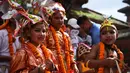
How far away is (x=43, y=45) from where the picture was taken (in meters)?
4.27

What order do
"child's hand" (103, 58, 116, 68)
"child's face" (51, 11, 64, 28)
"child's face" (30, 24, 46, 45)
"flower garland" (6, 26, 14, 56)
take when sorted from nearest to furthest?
1. "child's face" (30, 24, 46, 45)
2. "child's hand" (103, 58, 116, 68)
3. "flower garland" (6, 26, 14, 56)
4. "child's face" (51, 11, 64, 28)

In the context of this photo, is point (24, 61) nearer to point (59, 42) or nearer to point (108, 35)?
point (108, 35)

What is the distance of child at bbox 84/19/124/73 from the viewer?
14.5 feet

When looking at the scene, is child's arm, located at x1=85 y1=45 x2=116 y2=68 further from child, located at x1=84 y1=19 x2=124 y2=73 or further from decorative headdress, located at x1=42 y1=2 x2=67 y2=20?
decorative headdress, located at x1=42 y1=2 x2=67 y2=20

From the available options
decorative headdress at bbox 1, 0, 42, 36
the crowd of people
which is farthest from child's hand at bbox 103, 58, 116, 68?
decorative headdress at bbox 1, 0, 42, 36

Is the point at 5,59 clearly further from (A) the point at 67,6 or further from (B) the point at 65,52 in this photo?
(A) the point at 67,6

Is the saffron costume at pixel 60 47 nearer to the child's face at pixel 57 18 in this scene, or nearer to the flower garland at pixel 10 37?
the child's face at pixel 57 18

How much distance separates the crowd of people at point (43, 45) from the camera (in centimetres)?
382

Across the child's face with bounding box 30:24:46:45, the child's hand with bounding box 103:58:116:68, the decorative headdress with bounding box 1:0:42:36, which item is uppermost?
the decorative headdress with bounding box 1:0:42:36

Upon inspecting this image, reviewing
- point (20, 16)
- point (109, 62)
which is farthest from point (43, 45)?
point (109, 62)

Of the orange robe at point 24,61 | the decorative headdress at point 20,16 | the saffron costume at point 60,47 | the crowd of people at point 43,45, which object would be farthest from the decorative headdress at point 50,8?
the orange robe at point 24,61

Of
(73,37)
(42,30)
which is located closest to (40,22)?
(42,30)

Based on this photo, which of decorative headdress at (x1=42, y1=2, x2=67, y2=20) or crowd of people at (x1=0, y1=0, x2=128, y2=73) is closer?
crowd of people at (x1=0, y1=0, x2=128, y2=73)

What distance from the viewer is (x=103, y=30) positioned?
4641mm
